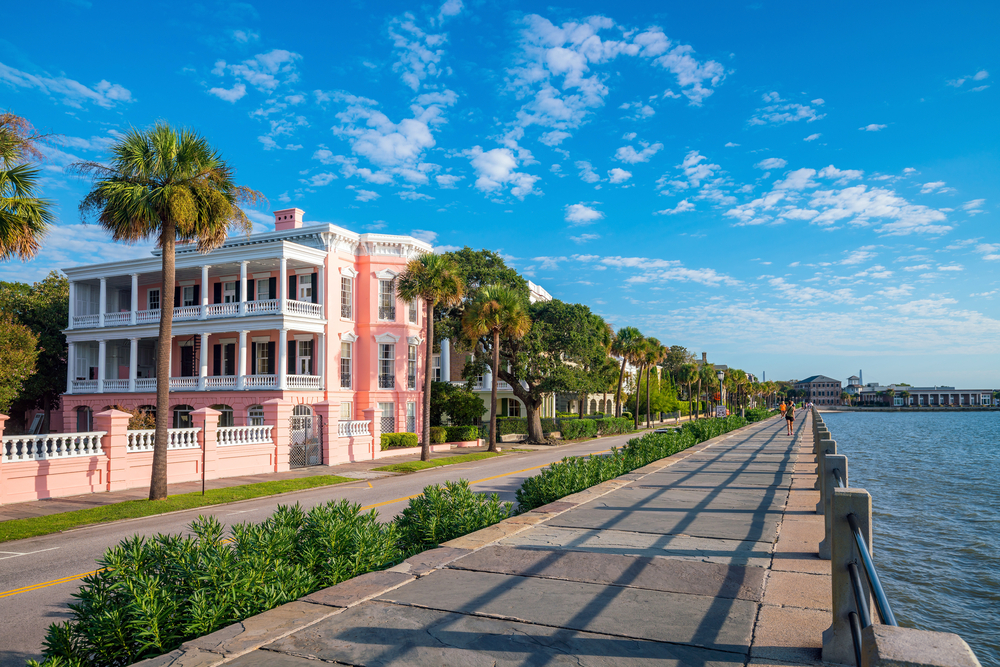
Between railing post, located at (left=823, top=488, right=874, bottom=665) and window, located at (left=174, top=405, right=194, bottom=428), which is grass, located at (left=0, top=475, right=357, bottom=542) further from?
window, located at (left=174, top=405, right=194, bottom=428)

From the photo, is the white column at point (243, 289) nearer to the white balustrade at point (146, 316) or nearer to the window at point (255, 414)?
the window at point (255, 414)

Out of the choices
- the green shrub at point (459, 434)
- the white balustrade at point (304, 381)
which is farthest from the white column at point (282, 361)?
the green shrub at point (459, 434)

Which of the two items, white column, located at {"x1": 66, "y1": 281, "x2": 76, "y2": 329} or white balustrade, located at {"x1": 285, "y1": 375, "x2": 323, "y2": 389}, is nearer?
white balustrade, located at {"x1": 285, "y1": 375, "x2": 323, "y2": 389}

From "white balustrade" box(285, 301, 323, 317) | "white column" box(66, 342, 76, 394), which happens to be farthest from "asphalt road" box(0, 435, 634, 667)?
"white column" box(66, 342, 76, 394)

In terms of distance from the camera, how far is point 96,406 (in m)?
36.1


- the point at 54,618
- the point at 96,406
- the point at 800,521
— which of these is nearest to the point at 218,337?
the point at 96,406

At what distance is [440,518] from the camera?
8336 millimetres

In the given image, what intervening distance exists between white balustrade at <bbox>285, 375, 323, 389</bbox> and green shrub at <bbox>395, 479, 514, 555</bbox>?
25.2m

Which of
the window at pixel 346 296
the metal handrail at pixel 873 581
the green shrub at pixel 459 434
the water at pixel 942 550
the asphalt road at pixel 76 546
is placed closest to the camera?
the metal handrail at pixel 873 581

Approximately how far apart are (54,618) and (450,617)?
16.2 feet

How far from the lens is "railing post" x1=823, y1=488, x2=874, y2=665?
13.6 feet

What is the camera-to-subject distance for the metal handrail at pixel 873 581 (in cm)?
296

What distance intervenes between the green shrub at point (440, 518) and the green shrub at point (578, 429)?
36.3 metres

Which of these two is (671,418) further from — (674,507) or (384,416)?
(674,507)
